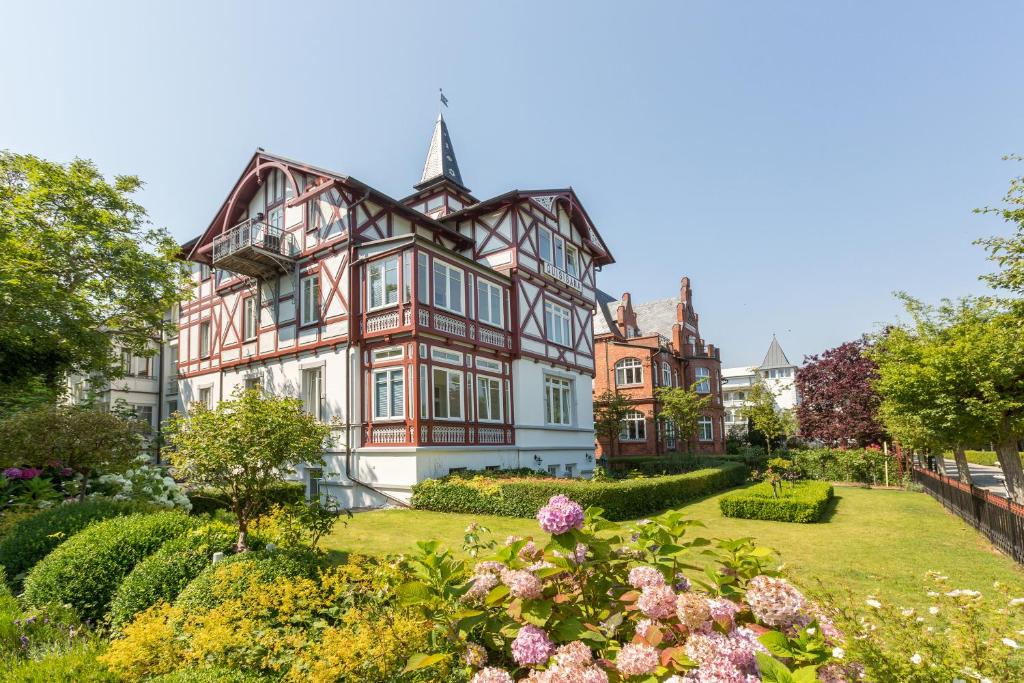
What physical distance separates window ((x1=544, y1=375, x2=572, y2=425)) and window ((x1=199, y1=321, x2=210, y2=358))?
15405 mm

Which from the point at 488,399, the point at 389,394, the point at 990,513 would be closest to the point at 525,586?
the point at 990,513

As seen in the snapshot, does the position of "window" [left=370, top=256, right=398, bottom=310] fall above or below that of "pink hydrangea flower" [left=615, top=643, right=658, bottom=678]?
above

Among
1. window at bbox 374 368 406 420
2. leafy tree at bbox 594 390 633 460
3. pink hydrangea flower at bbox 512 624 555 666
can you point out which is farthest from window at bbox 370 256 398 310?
leafy tree at bbox 594 390 633 460

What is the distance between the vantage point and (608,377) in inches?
1444

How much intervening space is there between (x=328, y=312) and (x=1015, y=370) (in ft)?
62.8

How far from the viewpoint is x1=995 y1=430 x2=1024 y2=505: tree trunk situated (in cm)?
1314

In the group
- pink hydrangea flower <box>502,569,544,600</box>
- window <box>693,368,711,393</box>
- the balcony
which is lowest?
pink hydrangea flower <box>502,569,544,600</box>

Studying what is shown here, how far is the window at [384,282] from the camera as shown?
17.5 meters

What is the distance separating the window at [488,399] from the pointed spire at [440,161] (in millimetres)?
11275

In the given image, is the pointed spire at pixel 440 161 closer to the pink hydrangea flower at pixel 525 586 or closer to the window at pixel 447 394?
the window at pixel 447 394

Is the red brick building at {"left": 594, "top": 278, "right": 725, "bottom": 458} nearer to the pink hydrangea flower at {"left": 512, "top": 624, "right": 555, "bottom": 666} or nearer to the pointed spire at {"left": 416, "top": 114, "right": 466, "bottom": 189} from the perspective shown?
the pointed spire at {"left": 416, "top": 114, "right": 466, "bottom": 189}

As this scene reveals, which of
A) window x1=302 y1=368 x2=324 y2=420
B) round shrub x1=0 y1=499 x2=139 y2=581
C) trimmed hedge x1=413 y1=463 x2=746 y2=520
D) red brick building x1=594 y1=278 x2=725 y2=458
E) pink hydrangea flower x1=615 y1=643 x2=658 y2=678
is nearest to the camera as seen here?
pink hydrangea flower x1=615 y1=643 x2=658 y2=678

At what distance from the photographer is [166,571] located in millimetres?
5852

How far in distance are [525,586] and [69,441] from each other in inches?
435
